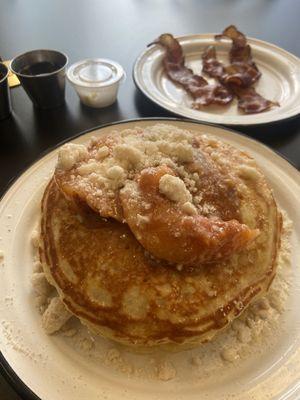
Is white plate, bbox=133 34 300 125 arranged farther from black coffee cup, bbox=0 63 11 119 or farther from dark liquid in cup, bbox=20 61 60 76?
black coffee cup, bbox=0 63 11 119

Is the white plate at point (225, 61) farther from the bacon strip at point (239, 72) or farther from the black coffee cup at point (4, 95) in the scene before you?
the black coffee cup at point (4, 95)

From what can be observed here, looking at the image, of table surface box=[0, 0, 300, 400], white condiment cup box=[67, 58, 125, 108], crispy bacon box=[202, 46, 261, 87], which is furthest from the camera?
crispy bacon box=[202, 46, 261, 87]

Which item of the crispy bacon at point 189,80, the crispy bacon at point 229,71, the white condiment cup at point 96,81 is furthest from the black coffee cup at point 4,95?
the crispy bacon at point 229,71

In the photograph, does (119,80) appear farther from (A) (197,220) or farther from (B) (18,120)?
(A) (197,220)

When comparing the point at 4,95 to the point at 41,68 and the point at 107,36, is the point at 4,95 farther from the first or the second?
the point at 107,36

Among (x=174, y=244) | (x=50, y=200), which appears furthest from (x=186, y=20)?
(x=174, y=244)

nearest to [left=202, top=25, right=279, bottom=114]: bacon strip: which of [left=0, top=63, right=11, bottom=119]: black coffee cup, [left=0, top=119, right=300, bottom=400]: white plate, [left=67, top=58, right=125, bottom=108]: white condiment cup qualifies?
[left=67, top=58, right=125, bottom=108]: white condiment cup
